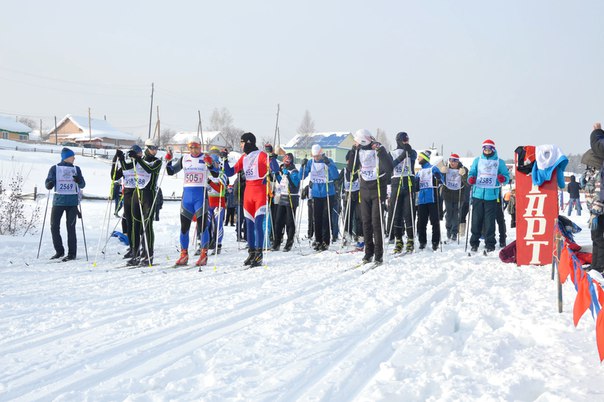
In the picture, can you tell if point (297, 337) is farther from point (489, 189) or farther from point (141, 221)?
point (489, 189)

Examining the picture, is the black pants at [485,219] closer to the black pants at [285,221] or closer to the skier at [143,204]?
the black pants at [285,221]

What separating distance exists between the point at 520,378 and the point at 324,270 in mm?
4162

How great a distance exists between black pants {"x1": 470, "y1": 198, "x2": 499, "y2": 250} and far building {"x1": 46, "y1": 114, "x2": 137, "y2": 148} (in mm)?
77549

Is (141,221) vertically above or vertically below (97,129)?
below

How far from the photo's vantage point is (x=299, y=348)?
354cm

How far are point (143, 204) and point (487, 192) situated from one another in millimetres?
6023

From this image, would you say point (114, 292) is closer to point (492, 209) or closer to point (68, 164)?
point (68, 164)

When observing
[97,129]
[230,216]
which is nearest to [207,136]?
Answer: [97,129]

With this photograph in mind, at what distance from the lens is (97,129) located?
84.0 m

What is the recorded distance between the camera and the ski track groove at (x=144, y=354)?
286cm

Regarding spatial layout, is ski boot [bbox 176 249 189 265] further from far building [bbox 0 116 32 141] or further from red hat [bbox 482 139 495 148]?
far building [bbox 0 116 32 141]

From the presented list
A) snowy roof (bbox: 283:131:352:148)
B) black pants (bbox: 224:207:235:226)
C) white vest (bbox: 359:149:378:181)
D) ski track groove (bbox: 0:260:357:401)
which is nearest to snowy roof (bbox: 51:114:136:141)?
snowy roof (bbox: 283:131:352:148)

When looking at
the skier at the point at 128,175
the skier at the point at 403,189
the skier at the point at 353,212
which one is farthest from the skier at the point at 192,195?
the skier at the point at 403,189

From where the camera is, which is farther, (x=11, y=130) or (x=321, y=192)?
(x=11, y=130)
